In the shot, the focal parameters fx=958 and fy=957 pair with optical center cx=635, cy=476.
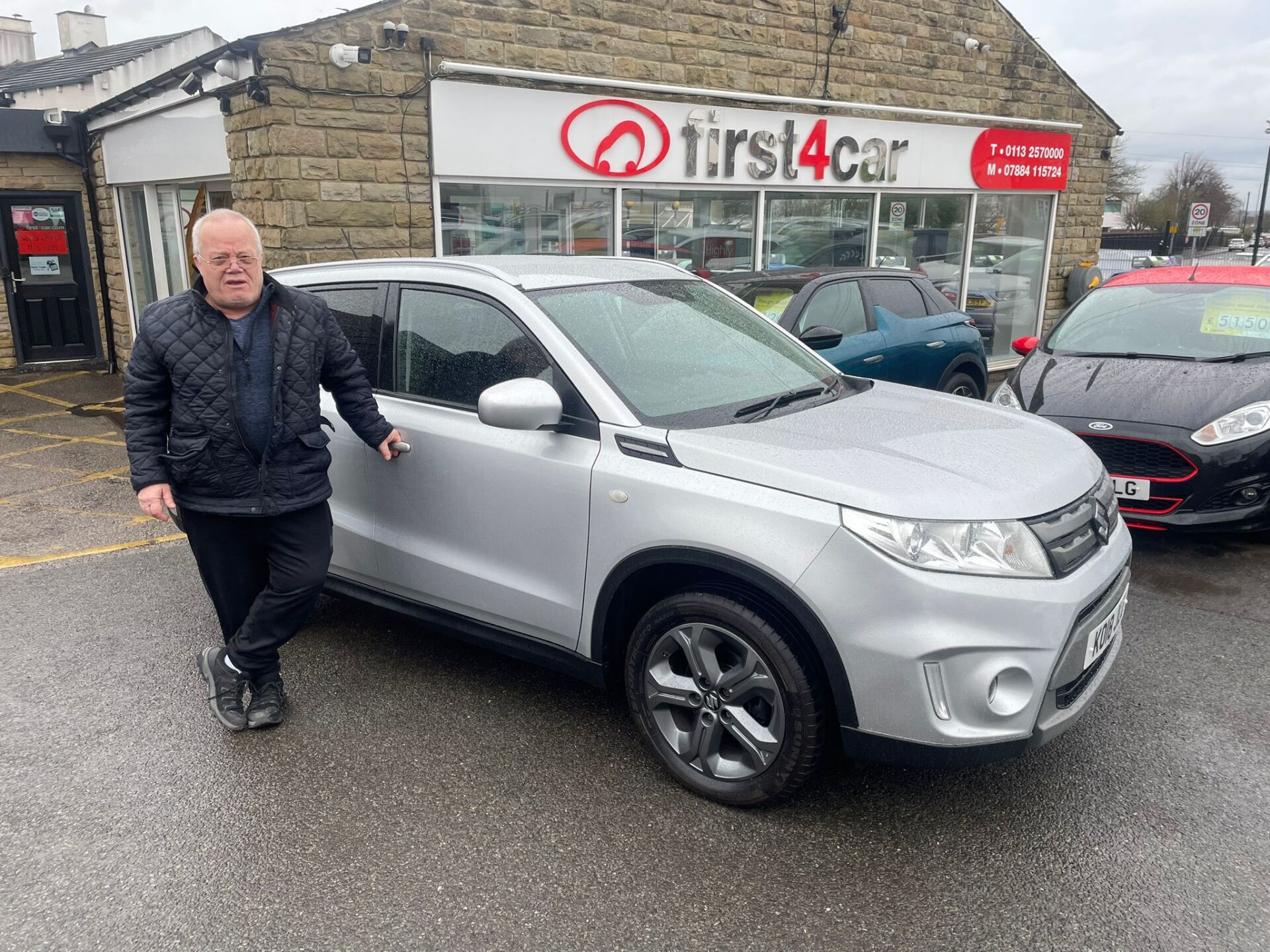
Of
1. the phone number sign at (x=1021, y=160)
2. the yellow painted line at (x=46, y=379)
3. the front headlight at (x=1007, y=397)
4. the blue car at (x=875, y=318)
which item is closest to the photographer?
the front headlight at (x=1007, y=397)

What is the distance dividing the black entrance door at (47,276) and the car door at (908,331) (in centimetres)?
1008

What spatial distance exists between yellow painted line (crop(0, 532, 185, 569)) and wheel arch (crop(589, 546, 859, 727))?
3.57 meters

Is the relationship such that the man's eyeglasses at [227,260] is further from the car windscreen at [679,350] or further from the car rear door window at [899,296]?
the car rear door window at [899,296]

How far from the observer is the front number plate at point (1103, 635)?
2910 mm

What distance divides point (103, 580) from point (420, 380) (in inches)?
107

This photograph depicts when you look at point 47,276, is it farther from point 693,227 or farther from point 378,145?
point 693,227

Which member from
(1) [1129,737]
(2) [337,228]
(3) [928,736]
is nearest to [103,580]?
(2) [337,228]

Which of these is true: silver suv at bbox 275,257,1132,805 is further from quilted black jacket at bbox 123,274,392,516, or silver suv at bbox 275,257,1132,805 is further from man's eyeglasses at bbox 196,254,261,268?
man's eyeglasses at bbox 196,254,261,268

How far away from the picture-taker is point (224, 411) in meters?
3.25

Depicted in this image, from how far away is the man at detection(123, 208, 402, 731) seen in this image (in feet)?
10.6

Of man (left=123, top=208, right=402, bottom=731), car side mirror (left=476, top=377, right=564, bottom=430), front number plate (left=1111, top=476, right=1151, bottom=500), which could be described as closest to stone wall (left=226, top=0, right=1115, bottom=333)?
man (left=123, top=208, right=402, bottom=731)

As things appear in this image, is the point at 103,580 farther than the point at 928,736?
Yes

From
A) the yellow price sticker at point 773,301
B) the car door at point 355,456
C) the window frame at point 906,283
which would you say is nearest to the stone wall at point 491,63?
the yellow price sticker at point 773,301

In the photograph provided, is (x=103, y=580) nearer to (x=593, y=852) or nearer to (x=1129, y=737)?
(x=593, y=852)
